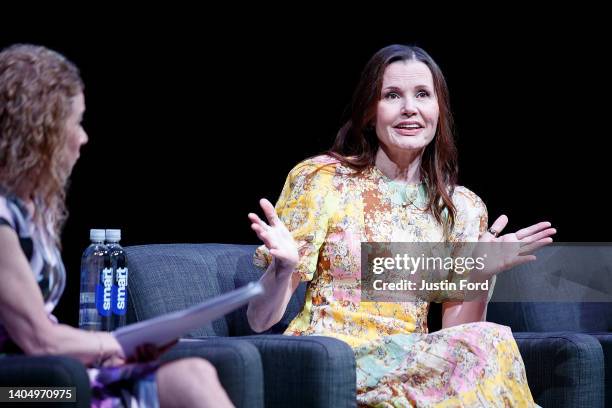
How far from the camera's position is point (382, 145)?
3252 millimetres

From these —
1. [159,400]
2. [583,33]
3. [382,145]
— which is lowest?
[159,400]

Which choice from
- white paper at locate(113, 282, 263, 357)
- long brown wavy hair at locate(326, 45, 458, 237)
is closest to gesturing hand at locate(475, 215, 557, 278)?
long brown wavy hair at locate(326, 45, 458, 237)

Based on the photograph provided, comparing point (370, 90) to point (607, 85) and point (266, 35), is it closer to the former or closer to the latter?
point (266, 35)

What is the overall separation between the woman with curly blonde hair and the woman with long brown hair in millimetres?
666

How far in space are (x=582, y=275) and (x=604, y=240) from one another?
62 centimetres

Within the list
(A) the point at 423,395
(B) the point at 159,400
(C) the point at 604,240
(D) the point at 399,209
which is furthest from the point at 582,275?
(B) the point at 159,400

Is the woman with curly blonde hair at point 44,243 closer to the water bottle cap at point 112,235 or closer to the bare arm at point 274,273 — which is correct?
the bare arm at point 274,273

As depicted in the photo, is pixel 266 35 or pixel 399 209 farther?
pixel 266 35

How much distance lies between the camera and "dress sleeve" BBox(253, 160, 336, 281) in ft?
9.81

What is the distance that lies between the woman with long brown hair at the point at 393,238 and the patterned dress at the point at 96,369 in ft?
2.28

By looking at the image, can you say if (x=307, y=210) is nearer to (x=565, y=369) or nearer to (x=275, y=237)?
(x=275, y=237)

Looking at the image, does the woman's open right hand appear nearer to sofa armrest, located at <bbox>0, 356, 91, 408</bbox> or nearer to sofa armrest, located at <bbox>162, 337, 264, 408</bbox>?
sofa armrest, located at <bbox>162, 337, 264, 408</bbox>

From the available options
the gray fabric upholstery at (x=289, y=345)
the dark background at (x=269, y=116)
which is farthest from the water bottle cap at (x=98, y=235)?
the dark background at (x=269, y=116)

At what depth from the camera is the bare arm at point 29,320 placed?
1.98 m
